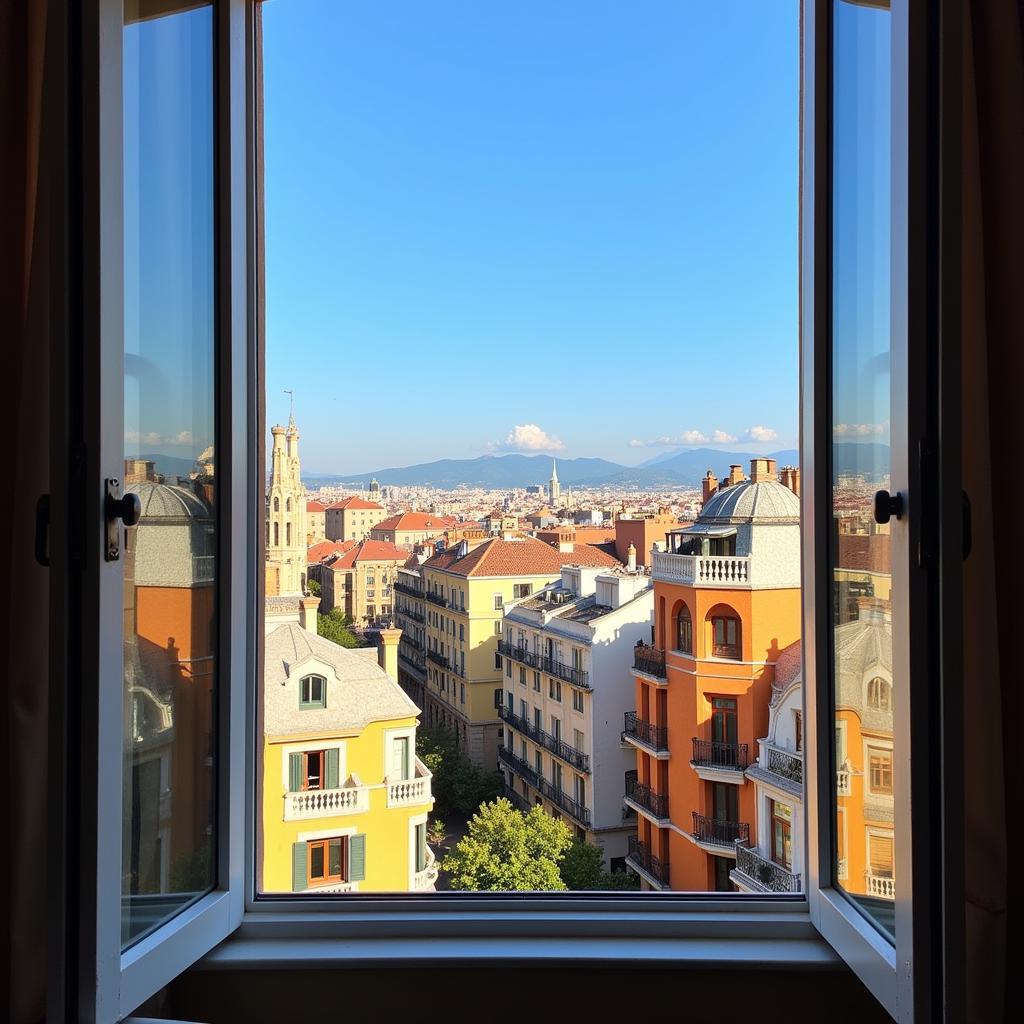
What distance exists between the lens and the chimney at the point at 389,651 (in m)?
1.75

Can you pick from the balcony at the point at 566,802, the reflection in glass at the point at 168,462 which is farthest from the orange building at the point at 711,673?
the reflection in glass at the point at 168,462

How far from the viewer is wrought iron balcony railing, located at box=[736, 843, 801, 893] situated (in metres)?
1.50

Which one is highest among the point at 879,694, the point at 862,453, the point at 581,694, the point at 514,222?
the point at 514,222

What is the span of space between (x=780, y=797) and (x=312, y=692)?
93cm

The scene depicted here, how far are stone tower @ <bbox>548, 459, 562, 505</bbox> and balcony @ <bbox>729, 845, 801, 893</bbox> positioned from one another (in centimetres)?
78

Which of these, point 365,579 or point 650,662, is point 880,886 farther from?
point 365,579

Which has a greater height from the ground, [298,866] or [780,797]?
[780,797]

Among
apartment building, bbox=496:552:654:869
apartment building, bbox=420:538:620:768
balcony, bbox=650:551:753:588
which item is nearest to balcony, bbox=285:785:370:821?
apartment building, bbox=420:538:620:768

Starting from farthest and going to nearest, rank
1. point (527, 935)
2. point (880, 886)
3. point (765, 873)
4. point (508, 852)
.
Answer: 1. point (508, 852)
2. point (765, 873)
3. point (527, 935)
4. point (880, 886)

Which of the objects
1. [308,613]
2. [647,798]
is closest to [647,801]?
[647,798]

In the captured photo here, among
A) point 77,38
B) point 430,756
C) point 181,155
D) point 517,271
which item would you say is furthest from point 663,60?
point 430,756

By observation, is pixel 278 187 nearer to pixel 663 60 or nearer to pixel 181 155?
pixel 181 155

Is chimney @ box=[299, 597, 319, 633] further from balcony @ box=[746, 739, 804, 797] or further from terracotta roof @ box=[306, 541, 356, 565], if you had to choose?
balcony @ box=[746, 739, 804, 797]

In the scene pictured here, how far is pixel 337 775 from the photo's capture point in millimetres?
1658
